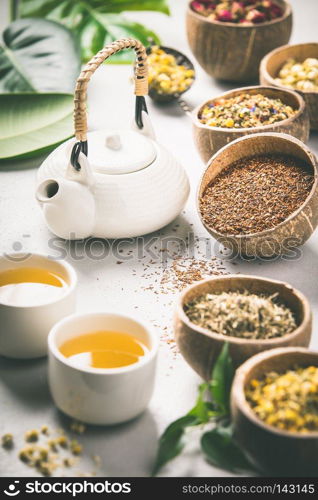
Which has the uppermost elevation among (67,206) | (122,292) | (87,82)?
(87,82)

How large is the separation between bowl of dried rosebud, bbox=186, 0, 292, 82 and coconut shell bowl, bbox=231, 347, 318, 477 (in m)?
1.52

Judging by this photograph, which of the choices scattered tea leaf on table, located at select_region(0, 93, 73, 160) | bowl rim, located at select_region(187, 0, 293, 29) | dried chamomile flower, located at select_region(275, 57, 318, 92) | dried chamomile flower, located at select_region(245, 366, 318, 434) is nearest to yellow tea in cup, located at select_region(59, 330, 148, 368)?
dried chamomile flower, located at select_region(245, 366, 318, 434)

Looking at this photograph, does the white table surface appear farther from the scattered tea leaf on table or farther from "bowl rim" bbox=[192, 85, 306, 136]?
"bowl rim" bbox=[192, 85, 306, 136]

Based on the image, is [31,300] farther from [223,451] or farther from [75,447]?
[223,451]

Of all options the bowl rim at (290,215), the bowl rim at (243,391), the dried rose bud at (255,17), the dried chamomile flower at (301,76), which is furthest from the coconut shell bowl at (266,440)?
the dried rose bud at (255,17)

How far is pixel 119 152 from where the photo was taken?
5.78ft

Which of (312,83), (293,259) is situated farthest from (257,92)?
(293,259)

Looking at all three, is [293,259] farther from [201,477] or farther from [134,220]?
[201,477]

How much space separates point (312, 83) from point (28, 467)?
152cm

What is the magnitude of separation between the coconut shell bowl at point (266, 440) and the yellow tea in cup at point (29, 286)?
395 mm

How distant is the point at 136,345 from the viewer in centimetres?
129

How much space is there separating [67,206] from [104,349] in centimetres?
51

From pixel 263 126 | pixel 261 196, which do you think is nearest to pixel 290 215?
pixel 261 196

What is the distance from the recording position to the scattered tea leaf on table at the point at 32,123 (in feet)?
6.99
